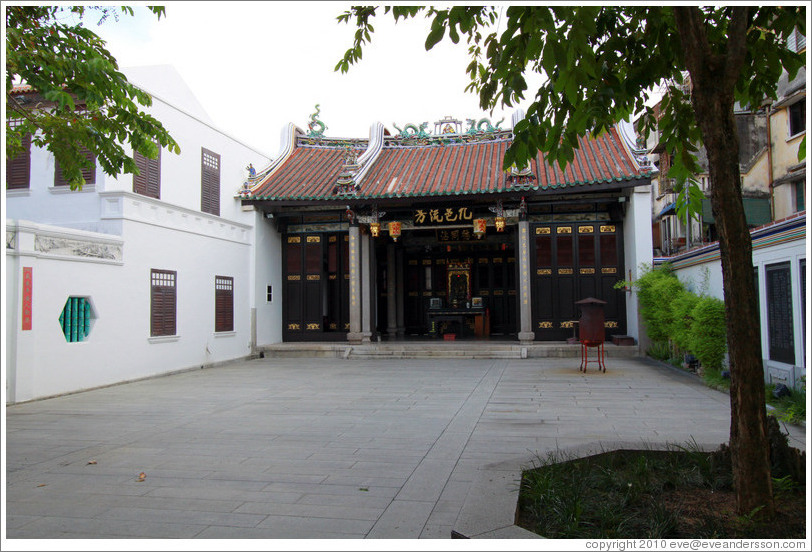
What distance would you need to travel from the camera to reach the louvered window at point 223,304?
13.1m

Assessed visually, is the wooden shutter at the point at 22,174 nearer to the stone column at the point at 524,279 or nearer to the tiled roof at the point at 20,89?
the tiled roof at the point at 20,89

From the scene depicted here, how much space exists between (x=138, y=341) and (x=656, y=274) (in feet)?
32.6

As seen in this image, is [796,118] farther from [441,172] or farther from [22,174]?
[22,174]

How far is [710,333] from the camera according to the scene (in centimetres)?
815

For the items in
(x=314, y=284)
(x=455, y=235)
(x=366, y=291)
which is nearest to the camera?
(x=366, y=291)

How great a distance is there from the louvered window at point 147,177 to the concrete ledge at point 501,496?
9380 millimetres

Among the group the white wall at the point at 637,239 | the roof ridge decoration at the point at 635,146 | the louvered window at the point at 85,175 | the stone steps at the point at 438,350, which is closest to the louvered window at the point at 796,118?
the roof ridge decoration at the point at 635,146

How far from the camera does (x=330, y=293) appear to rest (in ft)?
51.9

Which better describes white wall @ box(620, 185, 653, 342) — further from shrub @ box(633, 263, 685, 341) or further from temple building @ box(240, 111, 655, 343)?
shrub @ box(633, 263, 685, 341)

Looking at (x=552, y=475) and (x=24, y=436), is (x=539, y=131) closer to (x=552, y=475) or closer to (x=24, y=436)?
(x=552, y=475)

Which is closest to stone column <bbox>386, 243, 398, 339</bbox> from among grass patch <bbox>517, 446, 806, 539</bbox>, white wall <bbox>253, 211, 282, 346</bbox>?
white wall <bbox>253, 211, 282, 346</bbox>

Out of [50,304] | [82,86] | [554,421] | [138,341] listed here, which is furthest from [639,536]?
[138,341]

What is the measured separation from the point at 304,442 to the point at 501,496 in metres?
2.76

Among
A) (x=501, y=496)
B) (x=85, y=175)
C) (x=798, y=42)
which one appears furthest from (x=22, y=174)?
(x=798, y=42)
